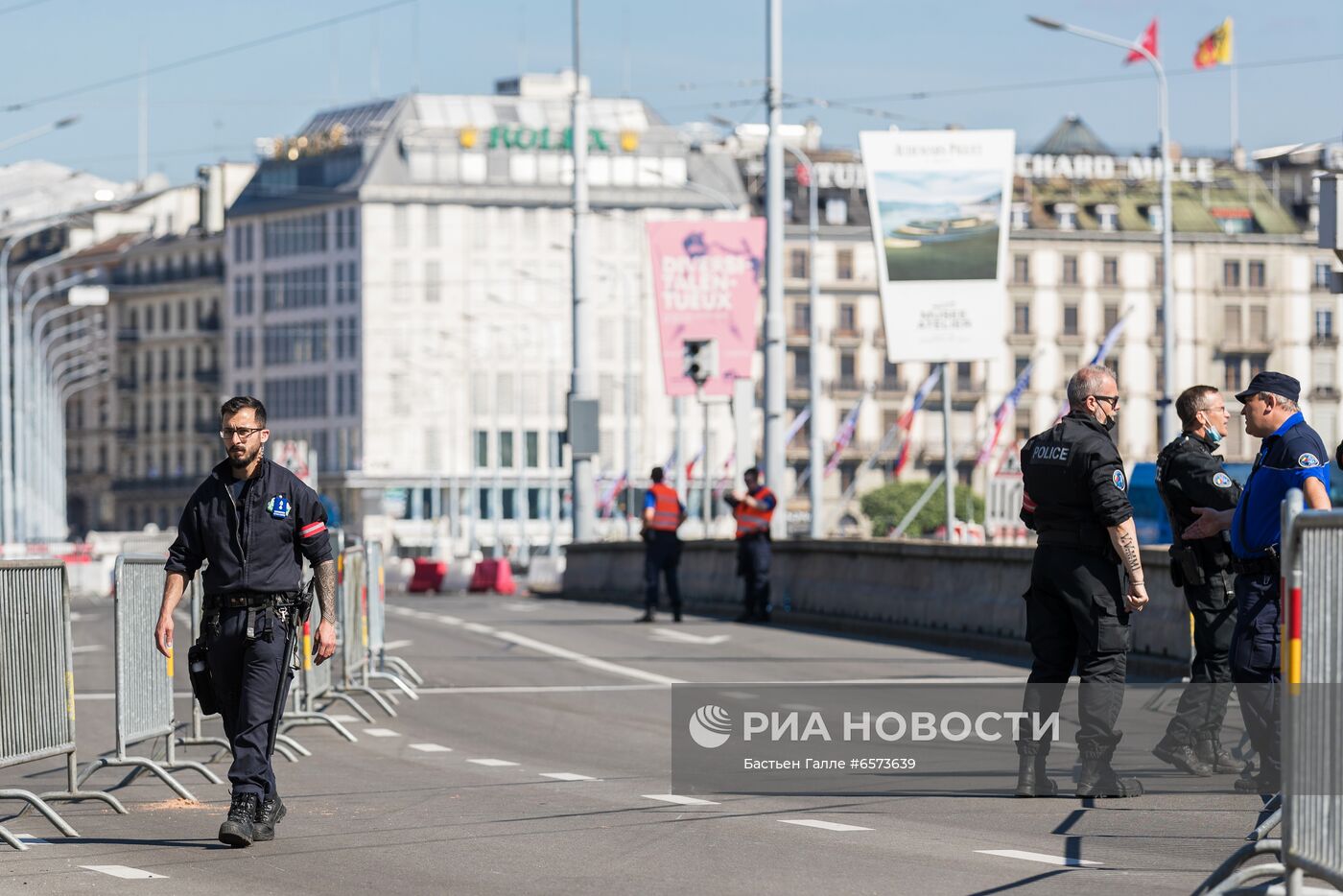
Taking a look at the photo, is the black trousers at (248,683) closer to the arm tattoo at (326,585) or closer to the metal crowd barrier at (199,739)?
the arm tattoo at (326,585)

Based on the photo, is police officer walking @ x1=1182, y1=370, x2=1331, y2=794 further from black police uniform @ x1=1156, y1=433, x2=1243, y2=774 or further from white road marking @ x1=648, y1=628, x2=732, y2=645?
white road marking @ x1=648, y1=628, x2=732, y2=645

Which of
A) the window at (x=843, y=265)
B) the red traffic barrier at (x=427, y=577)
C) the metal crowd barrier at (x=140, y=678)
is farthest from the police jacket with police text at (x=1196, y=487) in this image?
the window at (x=843, y=265)

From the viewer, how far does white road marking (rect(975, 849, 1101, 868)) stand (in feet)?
30.7

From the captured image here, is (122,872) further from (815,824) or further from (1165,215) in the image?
(1165,215)

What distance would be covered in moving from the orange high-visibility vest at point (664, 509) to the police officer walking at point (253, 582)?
62.1ft

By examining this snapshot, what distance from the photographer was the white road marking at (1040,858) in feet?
30.7

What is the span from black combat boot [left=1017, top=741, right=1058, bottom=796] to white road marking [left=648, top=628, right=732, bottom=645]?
13939mm

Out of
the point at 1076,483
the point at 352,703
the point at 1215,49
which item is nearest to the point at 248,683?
the point at 1076,483

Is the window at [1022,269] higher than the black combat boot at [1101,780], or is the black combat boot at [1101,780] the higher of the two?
the window at [1022,269]

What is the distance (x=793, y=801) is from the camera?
38.3 ft

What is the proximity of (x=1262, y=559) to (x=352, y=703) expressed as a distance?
781 centimetres

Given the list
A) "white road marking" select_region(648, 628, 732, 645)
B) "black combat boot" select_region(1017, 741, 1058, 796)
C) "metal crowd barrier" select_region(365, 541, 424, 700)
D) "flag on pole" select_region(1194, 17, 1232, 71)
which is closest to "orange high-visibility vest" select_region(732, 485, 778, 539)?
"white road marking" select_region(648, 628, 732, 645)

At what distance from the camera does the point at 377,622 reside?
20.2 meters

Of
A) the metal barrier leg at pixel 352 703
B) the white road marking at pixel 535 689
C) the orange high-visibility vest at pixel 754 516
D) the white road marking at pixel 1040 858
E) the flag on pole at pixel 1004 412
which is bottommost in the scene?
the white road marking at pixel 535 689
